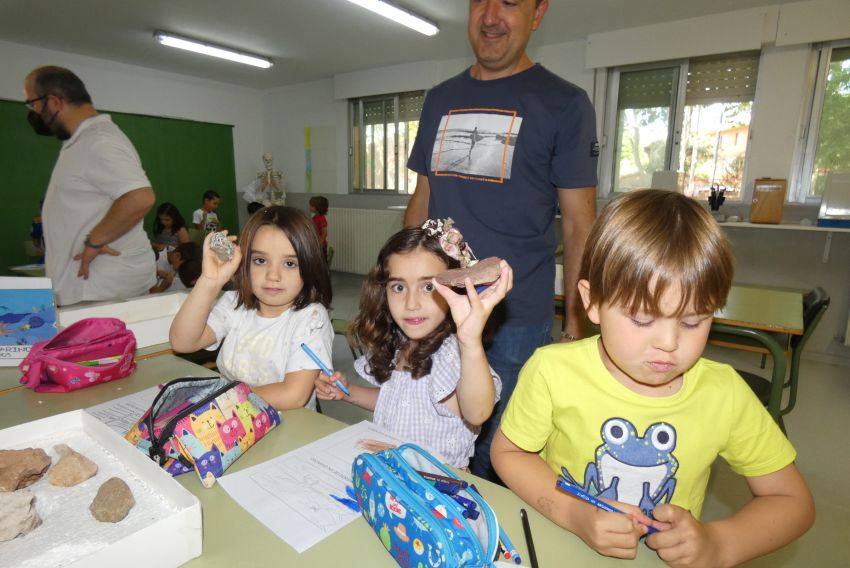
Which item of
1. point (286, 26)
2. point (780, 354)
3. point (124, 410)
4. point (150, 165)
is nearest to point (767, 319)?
point (780, 354)

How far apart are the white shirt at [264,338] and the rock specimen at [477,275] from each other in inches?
22.3

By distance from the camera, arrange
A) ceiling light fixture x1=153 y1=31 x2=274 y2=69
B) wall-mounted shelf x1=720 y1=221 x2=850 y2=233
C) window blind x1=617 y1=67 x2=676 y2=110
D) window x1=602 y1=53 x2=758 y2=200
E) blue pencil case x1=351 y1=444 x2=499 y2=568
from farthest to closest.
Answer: ceiling light fixture x1=153 y1=31 x2=274 y2=69
window blind x1=617 y1=67 x2=676 y2=110
window x1=602 y1=53 x2=758 y2=200
wall-mounted shelf x1=720 y1=221 x2=850 y2=233
blue pencil case x1=351 y1=444 x2=499 y2=568

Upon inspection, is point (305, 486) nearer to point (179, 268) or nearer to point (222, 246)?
point (222, 246)

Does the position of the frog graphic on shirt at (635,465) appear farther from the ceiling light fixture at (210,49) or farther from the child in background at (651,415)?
the ceiling light fixture at (210,49)

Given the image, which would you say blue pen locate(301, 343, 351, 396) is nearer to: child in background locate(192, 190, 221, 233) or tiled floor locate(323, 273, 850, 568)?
tiled floor locate(323, 273, 850, 568)

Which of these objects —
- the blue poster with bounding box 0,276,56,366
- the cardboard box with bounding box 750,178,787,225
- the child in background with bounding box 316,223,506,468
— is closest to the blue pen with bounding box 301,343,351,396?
the child in background with bounding box 316,223,506,468

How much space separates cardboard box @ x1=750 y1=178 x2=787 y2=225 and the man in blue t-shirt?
3.39 metres

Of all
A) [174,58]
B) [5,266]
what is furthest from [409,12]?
[5,266]

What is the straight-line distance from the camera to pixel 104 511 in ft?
2.30

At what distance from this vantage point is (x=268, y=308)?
4.72ft

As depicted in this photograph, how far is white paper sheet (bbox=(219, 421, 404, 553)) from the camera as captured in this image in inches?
30.1

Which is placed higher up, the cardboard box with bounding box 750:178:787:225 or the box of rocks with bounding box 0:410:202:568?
the cardboard box with bounding box 750:178:787:225

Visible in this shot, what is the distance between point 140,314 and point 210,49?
492 centimetres

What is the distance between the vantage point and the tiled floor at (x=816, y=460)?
177 centimetres
